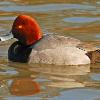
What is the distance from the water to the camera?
26.7ft

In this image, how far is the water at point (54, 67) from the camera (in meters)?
8.14

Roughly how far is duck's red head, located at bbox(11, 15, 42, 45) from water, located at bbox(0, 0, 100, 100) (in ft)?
1.72

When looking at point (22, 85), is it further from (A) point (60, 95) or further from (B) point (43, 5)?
(B) point (43, 5)

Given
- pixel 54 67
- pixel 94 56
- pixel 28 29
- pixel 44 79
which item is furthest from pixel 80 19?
pixel 44 79

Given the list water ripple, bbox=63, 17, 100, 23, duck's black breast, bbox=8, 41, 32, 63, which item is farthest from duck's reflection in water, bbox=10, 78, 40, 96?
water ripple, bbox=63, 17, 100, 23

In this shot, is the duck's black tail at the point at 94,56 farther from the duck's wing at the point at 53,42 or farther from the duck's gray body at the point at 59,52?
the duck's wing at the point at 53,42

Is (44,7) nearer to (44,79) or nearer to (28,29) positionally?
(28,29)

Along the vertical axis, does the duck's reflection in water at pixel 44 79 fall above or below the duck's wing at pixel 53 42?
below

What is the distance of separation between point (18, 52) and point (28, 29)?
438 mm

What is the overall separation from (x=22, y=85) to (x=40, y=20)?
14.7ft

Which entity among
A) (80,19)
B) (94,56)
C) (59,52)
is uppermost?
(80,19)

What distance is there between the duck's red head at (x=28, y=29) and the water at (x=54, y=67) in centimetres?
52

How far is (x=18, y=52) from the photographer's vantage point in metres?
10.4

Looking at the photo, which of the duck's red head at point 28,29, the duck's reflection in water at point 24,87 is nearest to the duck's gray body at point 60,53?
the duck's red head at point 28,29
